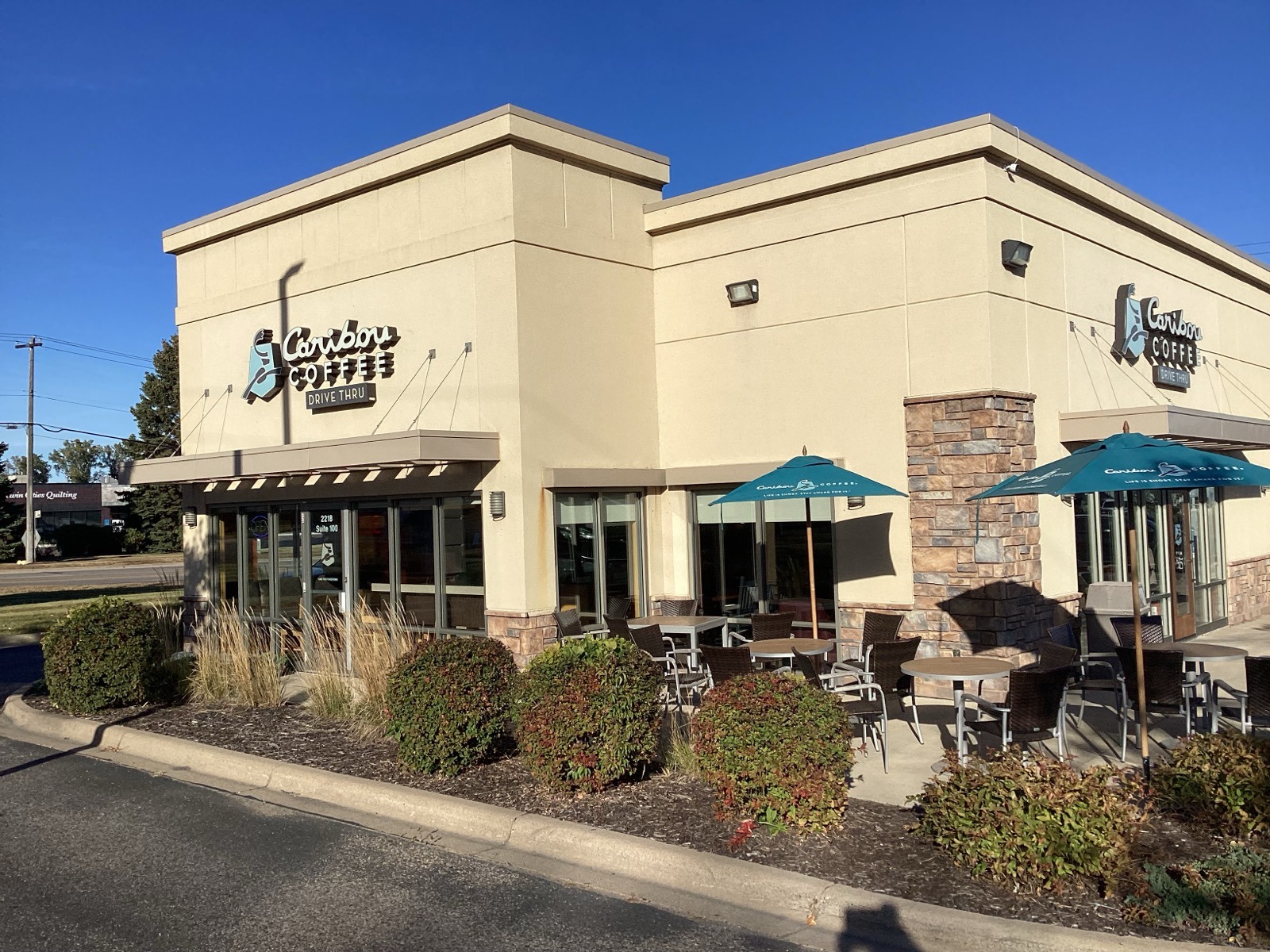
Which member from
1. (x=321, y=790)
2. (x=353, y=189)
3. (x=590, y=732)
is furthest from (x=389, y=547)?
(x=590, y=732)

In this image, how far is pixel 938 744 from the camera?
8.96m

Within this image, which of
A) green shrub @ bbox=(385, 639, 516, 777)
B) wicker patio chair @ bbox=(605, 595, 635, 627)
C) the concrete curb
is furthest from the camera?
wicker patio chair @ bbox=(605, 595, 635, 627)

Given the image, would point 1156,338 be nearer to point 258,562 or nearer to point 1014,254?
point 1014,254

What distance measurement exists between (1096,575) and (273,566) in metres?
10.8

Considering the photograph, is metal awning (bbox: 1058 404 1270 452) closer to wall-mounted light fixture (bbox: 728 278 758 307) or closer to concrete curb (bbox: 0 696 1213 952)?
wall-mounted light fixture (bbox: 728 278 758 307)

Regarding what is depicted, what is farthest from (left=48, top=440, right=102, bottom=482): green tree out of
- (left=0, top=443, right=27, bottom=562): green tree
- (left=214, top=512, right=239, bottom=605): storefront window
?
(left=214, top=512, right=239, bottom=605): storefront window

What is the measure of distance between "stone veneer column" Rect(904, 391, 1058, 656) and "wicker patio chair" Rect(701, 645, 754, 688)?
3262 mm

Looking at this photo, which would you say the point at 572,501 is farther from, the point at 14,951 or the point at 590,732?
the point at 14,951

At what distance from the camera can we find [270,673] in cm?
1116

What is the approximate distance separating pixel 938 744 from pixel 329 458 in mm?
7449

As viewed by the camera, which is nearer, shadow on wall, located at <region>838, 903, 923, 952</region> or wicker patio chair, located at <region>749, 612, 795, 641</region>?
shadow on wall, located at <region>838, 903, 923, 952</region>

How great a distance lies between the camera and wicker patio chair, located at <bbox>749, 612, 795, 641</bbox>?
36.7ft

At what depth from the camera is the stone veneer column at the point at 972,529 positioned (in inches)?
431

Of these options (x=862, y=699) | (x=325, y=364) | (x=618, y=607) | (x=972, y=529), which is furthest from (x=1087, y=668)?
(x=325, y=364)
